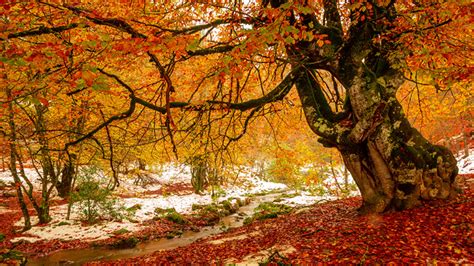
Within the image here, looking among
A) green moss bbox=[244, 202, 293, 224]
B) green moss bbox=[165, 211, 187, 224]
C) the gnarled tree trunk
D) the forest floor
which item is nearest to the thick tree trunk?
the gnarled tree trunk

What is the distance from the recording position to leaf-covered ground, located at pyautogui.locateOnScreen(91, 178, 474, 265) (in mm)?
3951

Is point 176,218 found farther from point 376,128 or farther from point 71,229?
point 376,128

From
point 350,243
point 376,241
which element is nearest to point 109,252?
point 350,243

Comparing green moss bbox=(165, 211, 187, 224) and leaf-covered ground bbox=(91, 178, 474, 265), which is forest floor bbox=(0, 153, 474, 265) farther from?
green moss bbox=(165, 211, 187, 224)

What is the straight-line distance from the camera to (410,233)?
4617 mm

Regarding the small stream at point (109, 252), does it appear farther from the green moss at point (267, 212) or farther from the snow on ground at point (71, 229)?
the green moss at point (267, 212)

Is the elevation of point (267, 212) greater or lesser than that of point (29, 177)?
lesser

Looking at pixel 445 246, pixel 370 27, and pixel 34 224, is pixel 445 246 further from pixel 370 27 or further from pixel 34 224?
pixel 34 224

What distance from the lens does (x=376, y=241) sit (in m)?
4.56

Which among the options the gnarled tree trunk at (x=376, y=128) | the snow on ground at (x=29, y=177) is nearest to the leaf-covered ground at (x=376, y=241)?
the gnarled tree trunk at (x=376, y=128)

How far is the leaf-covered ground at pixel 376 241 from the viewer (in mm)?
3951

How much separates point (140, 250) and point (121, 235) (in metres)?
2.01

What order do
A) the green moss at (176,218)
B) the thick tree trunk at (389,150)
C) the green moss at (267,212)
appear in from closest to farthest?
the thick tree trunk at (389,150) → the green moss at (267,212) → the green moss at (176,218)

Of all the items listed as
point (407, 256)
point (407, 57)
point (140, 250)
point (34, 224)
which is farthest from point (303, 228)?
point (34, 224)
